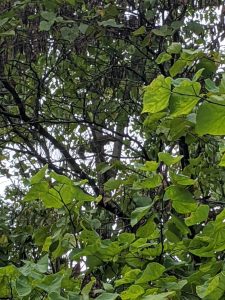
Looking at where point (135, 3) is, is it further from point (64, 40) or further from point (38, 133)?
point (38, 133)

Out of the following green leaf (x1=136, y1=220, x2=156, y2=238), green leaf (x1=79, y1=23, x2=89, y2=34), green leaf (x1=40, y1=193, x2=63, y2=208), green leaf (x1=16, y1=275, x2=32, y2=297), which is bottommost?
green leaf (x1=16, y1=275, x2=32, y2=297)

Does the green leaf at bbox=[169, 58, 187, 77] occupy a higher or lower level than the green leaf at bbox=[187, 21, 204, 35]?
lower

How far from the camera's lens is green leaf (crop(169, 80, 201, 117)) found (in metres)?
1.01

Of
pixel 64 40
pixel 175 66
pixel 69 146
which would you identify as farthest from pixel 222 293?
pixel 69 146

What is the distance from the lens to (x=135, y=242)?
4.52 ft

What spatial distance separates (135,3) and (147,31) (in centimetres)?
19

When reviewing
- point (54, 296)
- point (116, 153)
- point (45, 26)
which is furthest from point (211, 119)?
point (116, 153)

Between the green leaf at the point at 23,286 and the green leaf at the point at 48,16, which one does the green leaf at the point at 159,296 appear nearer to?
the green leaf at the point at 23,286

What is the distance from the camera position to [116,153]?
3.92 metres

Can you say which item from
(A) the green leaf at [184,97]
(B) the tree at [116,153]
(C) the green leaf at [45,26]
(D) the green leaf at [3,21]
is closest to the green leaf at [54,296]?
(B) the tree at [116,153]

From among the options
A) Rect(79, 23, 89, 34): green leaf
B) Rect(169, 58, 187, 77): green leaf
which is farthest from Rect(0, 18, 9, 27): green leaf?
Rect(169, 58, 187, 77): green leaf

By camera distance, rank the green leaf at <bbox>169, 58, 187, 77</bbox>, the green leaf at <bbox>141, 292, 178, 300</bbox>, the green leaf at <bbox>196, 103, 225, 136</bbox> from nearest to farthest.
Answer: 1. the green leaf at <bbox>196, 103, 225, 136</bbox>
2. the green leaf at <bbox>141, 292, 178, 300</bbox>
3. the green leaf at <bbox>169, 58, 187, 77</bbox>

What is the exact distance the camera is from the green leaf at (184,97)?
3.33 feet

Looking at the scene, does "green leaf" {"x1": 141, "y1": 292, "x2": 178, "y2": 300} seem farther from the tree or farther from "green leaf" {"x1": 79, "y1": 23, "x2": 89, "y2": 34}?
"green leaf" {"x1": 79, "y1": 23, "x2": 89, "y2": 34}
